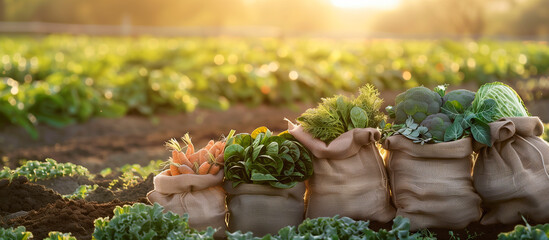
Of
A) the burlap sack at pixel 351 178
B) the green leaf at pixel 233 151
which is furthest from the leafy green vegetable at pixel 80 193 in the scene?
the burlap sack at pixel 351 178

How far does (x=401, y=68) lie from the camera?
13.3 m

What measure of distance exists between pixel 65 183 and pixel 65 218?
51.8 inches

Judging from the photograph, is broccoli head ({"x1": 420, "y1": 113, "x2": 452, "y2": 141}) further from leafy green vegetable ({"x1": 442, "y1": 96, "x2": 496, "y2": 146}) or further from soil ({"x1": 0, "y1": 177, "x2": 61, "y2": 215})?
soil ({"x1": 0, "y1": 177, "x2": 61, "y2": 215})

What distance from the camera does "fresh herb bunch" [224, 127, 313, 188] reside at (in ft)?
11.4

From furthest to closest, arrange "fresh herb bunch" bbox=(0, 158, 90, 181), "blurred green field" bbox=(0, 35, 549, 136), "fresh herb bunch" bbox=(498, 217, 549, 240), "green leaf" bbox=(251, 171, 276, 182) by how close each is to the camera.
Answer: "blurred green field" bbox=(0, 35, 549, 136) → "fresh herb bunch" bbox=(0, 158, 90, 181) → "green leaf" bbox=(251, 171, 276, 182) → "fresh herb bunch" bbox=(498, 217, 549, 240)

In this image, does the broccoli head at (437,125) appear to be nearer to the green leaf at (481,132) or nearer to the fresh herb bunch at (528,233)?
the green leaf at (481,132)

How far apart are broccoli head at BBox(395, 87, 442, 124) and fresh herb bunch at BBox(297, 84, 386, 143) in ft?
0.36

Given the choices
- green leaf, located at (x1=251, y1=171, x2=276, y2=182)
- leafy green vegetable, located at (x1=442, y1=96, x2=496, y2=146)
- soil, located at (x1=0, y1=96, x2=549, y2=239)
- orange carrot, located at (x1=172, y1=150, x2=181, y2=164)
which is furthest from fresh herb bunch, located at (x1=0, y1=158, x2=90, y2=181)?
leafy green vegetable, located at (x1=442, y1=96, x2=496, y2=146)

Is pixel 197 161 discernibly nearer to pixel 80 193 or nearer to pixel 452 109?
pixel 80 193

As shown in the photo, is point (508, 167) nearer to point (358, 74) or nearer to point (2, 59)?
point (358, 74)

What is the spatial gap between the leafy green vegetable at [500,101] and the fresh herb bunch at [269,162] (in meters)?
1.05

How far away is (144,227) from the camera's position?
3115mm

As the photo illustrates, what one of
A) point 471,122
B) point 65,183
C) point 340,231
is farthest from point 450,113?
point 65,183

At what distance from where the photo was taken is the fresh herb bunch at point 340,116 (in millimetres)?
3555
